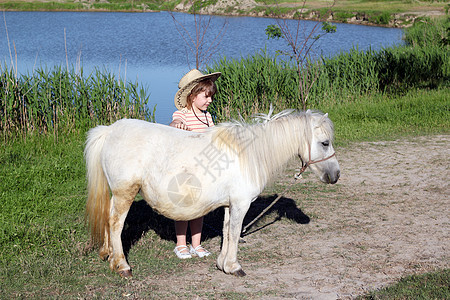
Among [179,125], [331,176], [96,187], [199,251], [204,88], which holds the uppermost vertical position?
[204,88]

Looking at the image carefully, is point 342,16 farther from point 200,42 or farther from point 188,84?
point 188,84

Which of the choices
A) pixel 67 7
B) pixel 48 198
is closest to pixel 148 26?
pixel 67 7

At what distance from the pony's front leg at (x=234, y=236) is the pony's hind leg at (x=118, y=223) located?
0.75 meters

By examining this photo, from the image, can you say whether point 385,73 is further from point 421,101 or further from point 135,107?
point 135,107

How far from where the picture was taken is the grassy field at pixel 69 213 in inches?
143

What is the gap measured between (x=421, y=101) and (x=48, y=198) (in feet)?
28.9

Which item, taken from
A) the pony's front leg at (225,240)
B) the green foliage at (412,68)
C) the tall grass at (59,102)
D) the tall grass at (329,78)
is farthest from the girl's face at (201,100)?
the green foliage at (412,68)

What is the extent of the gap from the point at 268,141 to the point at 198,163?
0.55 m

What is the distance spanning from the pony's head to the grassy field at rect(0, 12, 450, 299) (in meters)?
0.95

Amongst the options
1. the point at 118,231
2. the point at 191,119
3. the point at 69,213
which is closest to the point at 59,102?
the point at 69,213

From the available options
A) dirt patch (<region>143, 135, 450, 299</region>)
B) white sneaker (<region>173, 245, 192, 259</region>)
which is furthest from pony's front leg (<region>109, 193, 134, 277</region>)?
white sneaker (<region>173, 245, 192, 259</region>)

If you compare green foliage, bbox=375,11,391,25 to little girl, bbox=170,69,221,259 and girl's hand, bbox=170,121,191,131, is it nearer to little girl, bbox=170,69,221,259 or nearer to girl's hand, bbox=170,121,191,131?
little girl, bbox=170,69,221,259

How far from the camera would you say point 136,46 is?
67.2 ft

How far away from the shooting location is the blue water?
1423cm
